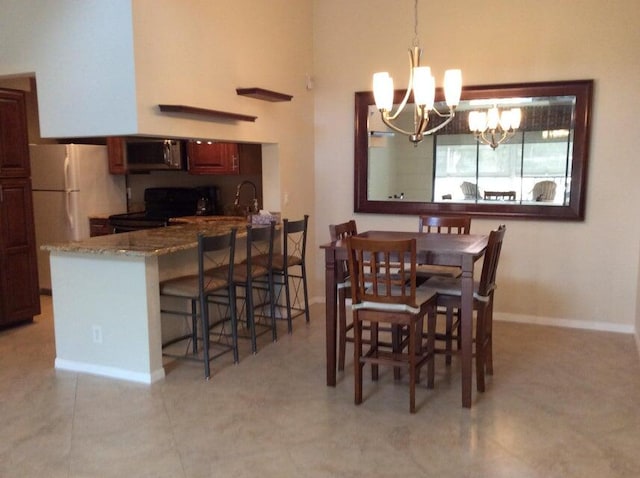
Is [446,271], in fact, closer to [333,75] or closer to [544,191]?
[544,191]

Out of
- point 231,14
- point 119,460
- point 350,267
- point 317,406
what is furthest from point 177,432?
point 231,14

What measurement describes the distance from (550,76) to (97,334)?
161 inches

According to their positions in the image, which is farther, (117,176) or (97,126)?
(117,176)

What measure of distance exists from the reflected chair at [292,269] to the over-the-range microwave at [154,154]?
152 cm

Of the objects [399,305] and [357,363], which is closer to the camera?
[399,305]

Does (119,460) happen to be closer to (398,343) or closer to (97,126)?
(398,343)

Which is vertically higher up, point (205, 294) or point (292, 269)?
point (205, 294)

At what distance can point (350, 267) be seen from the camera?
10.4ft

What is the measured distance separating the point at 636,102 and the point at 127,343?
14.1 ft

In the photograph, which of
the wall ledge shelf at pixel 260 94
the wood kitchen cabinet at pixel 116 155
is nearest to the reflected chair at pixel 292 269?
the wall ledge shelf at pixel 260 94

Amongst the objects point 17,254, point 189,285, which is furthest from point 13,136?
point 189,285

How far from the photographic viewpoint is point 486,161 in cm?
497

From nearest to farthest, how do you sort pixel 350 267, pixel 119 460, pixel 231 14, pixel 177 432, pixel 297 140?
pixel 119 460 → pixel 177 432 → pixel 350 267 → pixel 231 14 → pixel 297 140

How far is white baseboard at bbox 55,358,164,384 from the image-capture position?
11.9 ft
